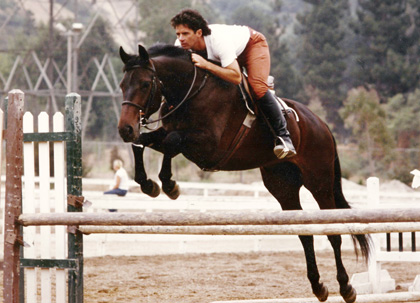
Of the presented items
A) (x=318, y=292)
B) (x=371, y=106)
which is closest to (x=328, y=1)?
(x=371, y=106)

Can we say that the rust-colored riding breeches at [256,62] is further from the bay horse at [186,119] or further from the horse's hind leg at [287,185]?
the horse's hind leg at [287,185]

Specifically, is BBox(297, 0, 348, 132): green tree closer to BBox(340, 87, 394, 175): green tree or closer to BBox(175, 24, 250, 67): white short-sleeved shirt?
BBox(340, 87, 394, 175): green tree

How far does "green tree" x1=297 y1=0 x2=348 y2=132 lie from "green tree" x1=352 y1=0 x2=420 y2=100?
5.87ft

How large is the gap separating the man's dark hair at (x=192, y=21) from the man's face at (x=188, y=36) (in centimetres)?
3

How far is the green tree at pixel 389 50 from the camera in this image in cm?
3797

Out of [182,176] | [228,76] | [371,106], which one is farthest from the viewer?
[182,176]

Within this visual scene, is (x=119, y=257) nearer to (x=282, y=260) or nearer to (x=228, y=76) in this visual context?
(x=282, y=260)

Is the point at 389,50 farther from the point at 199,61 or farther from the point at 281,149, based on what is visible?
the point at 199,61

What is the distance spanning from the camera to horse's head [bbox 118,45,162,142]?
4.38 metres

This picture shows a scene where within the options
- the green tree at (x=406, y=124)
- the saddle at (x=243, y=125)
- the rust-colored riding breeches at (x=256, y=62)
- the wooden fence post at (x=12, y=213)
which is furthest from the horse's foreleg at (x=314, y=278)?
the green tree at (x=406, y=124)

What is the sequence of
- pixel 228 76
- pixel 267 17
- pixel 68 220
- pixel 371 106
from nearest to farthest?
1. pixel 68 220
2. pixel 228 76
3. pixel 371 106
4. pixel 267 17

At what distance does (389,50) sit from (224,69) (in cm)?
3584

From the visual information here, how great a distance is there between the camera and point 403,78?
37656mm

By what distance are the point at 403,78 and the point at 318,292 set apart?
34.2 metres
